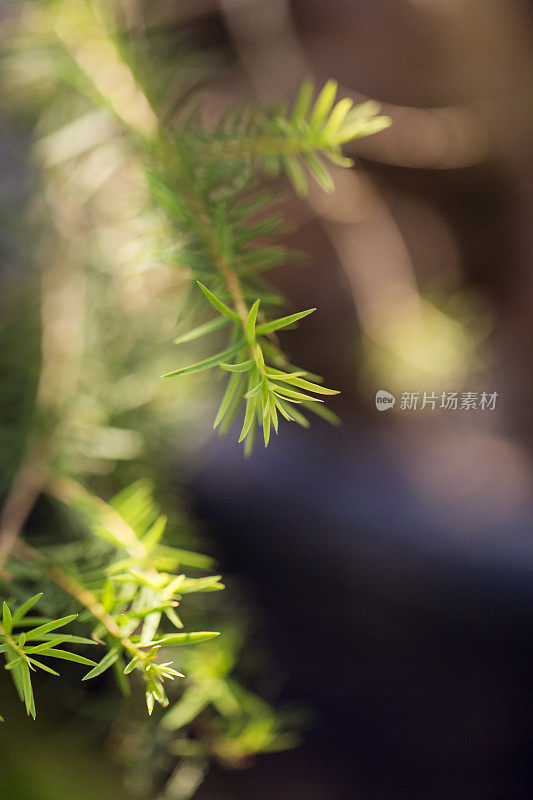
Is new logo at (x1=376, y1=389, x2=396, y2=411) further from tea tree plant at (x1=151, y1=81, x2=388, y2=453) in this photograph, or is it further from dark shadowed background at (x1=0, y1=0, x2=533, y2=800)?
tea tree plant at (x1=151, y1=81, x2=388, y2=453)

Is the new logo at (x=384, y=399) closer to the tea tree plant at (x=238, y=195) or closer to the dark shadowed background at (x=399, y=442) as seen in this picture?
the dark shadowed background at (x=399, y=442)

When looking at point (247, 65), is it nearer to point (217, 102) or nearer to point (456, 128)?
point (217, 102)

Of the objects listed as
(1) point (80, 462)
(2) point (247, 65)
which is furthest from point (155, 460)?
(2) point (247, 65)

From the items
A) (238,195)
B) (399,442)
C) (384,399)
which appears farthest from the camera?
(399,442)

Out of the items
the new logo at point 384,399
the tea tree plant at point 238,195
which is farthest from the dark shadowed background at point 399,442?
the tea tree plant at point 238,195

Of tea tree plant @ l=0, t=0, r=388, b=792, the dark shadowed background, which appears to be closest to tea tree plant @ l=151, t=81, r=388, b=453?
tea tree plant @ l=0, t=0, r=388, b=792

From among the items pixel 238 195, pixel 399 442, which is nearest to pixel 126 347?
pixel 238 195

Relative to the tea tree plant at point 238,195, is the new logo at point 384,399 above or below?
below

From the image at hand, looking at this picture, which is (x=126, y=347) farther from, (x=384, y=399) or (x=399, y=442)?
(x=399, y=442)
